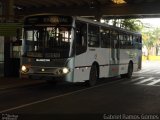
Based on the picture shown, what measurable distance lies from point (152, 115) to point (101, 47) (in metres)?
9.22

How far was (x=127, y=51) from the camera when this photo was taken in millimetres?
24688

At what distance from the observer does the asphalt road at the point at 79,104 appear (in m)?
10.9

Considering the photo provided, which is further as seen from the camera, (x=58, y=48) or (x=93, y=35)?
(x=93, y=35)

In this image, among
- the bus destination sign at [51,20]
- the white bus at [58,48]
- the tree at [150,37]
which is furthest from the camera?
the tree at [150,37]

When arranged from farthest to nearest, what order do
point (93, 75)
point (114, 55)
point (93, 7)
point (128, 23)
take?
point (128, 23) < point (93, 7) < point (114, 55) < point (93, 75)

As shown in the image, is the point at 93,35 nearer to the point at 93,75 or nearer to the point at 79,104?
the point at 93,75

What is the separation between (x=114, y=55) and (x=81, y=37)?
4.91 m

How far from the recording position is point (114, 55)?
22062 millimetres

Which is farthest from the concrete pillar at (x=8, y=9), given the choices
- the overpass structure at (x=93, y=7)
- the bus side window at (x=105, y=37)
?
the overpass structure at (x=93, y=7)

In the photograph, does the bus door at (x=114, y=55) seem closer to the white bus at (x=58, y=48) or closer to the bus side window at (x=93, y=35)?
the bus side window at (x=93, y=35)

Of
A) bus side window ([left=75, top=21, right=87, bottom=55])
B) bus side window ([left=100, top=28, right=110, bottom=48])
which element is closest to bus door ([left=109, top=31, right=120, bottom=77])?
bus side window ([left=100, top=28, right=110, bottom=48])

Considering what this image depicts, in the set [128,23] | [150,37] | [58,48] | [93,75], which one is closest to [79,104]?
[58,48]

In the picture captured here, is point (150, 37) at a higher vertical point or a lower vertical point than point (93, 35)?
higher

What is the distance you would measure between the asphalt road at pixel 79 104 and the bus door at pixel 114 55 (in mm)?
4175
